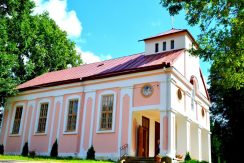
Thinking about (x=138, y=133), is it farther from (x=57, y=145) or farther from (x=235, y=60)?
(x=235, y=60)

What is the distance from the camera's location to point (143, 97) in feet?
64.0

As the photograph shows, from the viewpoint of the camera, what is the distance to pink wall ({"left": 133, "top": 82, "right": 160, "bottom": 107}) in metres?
19.0

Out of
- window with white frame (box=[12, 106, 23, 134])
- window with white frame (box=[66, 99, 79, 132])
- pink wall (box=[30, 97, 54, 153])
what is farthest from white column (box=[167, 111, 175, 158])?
window with white frame (box=[12, 106, 23, 134])

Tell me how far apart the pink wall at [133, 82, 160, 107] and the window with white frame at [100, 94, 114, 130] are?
1932 millimetres

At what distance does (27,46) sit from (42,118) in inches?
440

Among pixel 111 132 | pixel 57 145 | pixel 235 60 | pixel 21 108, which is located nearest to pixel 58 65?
pixel 21 108

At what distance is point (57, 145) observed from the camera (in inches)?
885

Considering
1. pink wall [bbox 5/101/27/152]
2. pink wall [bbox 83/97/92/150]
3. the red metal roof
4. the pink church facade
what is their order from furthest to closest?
pink wall [bbox 5/101/27/152] < pink wall [bbox 83/97/92/150] < the red metal roof < the pink church facade

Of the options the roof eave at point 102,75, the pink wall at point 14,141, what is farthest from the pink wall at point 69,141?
the pink wall at point 14,141

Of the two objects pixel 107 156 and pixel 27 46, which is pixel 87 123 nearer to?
pixel 107 156

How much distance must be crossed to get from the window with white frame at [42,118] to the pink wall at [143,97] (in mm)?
8535

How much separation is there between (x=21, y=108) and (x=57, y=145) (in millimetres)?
6216

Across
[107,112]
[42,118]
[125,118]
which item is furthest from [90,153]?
[42,118]

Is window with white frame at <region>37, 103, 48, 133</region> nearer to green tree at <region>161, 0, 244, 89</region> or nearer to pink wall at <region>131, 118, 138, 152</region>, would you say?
pink wall at <region>131, 118, 138, 152</region>
